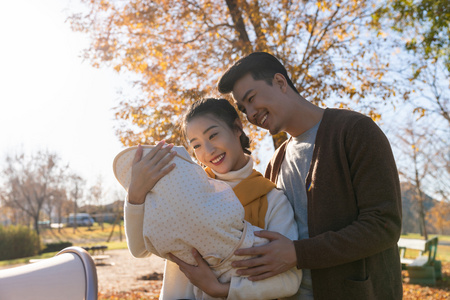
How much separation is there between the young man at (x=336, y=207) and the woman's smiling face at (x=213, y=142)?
0.27 metres

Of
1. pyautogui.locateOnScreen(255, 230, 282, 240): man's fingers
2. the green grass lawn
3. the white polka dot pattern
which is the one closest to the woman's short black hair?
the white polka dot pattern

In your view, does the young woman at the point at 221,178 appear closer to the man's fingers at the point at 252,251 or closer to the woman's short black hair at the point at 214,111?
the woman's short black hair at the point at 214,111

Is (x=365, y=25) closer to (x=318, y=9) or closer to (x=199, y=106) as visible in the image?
(x=318, y=9)

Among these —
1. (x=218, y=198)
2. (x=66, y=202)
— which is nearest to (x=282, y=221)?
(x=218, y=198)

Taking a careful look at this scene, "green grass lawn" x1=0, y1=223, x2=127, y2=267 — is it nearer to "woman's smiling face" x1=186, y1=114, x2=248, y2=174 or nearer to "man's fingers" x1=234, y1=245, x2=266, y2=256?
"woman's smiling face" x1=186, y1=114, x2=248, y2=174

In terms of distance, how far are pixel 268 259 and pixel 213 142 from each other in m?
0.65

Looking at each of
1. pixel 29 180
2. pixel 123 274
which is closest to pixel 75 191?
pixel 29 180

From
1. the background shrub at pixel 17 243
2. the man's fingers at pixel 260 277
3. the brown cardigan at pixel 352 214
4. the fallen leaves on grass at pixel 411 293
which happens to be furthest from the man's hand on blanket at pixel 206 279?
the background shrub at pixel 17 243

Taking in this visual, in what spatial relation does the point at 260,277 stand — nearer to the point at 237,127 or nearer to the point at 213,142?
the point at 213,142

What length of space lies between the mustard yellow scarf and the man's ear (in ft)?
1.87

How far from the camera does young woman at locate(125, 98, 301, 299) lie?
1.70m

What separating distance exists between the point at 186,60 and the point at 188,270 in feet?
24.5

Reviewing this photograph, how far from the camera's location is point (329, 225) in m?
1.91

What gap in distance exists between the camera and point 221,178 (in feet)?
6.97
